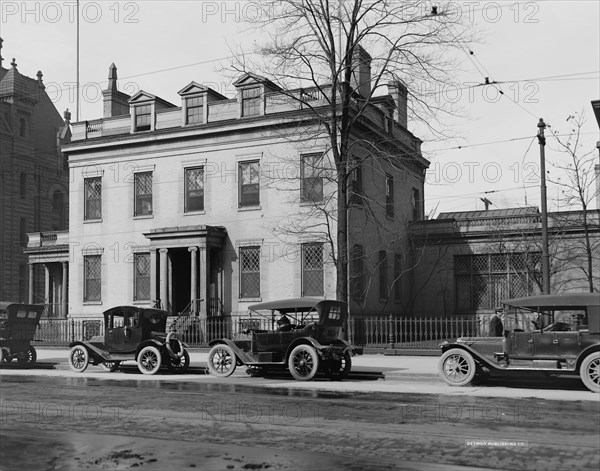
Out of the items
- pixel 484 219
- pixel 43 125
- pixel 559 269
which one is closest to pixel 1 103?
pixel 43 125

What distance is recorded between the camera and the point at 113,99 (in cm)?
3897

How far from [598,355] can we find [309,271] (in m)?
17.8

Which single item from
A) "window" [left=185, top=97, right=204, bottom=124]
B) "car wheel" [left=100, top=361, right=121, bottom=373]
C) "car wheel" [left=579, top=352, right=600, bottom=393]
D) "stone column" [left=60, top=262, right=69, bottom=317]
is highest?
"window" [left=185, top=97, right=204, bottom=124]

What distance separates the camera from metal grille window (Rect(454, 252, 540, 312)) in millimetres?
34750

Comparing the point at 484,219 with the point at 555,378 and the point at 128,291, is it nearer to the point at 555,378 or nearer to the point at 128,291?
the point at 128,291

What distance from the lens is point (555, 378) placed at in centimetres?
1667

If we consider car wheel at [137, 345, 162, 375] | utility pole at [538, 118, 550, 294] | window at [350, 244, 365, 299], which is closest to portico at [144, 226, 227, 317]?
window at [350, 244, 365, 299]

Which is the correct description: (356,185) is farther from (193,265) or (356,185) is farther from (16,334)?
(16,334)

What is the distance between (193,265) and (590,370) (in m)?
20.2

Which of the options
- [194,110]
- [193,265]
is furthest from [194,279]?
[194,110]

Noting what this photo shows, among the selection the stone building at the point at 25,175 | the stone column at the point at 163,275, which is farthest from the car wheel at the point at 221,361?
the stone building at the point at 25,175

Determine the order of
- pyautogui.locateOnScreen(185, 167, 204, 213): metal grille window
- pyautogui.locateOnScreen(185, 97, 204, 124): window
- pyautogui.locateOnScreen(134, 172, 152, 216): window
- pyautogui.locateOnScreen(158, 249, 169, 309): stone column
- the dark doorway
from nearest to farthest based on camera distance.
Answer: pyautogui.locateOnScreen(158, 249, 169, 309): stone column < the dark doorway < pyautogui.locateOnScreen(185, 167, 204, 213): metal grille window < pyautogui.locateOnScreen(185, 97, 204, 124): window < pyautogui.locateOnScreen(134, 172, 152, 216): window

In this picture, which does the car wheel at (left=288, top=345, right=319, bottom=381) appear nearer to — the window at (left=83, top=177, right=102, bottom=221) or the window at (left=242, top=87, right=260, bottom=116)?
the window at (left=242, top=87, right=260, bottom=116)

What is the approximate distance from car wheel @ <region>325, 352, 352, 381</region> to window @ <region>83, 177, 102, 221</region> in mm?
21482
